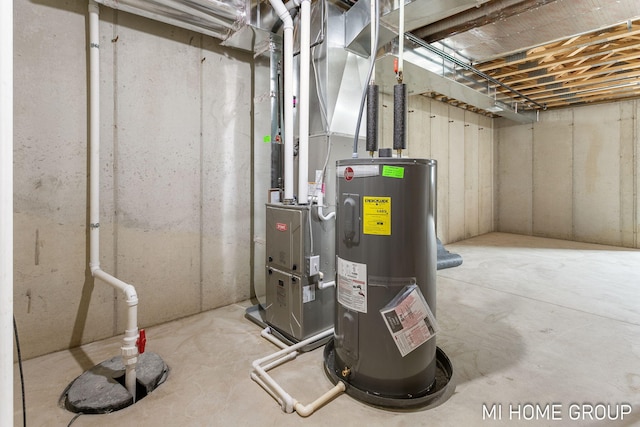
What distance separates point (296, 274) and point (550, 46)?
3.87 m

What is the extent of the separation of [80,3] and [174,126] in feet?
3.05

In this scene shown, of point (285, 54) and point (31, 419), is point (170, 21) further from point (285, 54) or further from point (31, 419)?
point (31, 419)

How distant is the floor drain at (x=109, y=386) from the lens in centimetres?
158

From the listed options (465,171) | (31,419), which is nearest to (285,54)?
(31,419)

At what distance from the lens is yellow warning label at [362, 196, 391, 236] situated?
1544 millimetres

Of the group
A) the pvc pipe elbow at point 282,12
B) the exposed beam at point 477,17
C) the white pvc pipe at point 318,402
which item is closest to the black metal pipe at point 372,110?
the pvc pipe elbow at point 282,12

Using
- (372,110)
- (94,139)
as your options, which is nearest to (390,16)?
(372,110)

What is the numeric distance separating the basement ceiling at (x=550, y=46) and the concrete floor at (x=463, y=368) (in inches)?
94.2

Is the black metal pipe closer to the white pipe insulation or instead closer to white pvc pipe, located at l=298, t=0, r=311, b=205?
white pvc pipe, located at l=298, t=0, r=311, b=205

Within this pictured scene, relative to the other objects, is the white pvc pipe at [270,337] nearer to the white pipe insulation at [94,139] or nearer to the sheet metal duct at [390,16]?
the white pipe insulation at [94,139]

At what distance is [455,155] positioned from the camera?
230 inches

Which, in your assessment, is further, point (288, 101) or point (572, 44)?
point (572, 44)

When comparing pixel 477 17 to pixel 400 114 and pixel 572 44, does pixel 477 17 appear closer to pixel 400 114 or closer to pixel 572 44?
pixel 572 44

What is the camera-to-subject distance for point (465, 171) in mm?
6094
